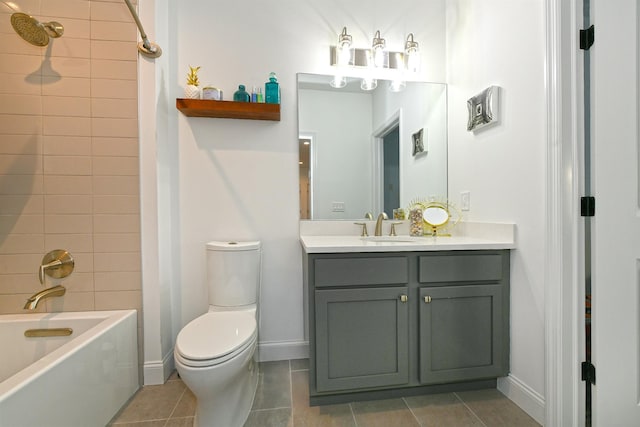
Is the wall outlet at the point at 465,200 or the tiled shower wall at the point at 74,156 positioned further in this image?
the wall outlet at the point at 465,200

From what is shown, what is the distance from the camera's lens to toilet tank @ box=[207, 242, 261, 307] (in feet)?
5.43

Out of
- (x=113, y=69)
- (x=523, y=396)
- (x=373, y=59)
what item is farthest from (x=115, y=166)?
(x=523, y=396)

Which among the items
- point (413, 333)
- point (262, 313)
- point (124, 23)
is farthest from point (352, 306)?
point (124, 23)

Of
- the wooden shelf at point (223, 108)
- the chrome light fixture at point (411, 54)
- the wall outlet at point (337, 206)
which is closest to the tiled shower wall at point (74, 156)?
the wooden shelf at point (223, 108)

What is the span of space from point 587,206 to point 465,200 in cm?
72

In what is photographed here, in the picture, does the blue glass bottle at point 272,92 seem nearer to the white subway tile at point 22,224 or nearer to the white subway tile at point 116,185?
the white subway tile at point 116,185

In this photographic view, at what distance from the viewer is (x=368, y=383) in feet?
4.55

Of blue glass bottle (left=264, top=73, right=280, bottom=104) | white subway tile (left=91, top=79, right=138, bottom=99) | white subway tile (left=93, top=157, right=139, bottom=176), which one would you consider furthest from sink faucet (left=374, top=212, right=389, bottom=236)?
white subway tile (left=91, top=79, right=138, bottom=99)

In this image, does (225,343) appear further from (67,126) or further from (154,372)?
(67,126)

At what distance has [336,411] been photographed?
141 cm

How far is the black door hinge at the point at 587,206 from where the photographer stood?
1.16 m

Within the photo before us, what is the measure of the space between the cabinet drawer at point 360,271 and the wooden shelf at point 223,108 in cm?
103

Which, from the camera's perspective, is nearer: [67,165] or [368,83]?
[67,165]

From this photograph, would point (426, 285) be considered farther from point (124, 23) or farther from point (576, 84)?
point (124, 23)
